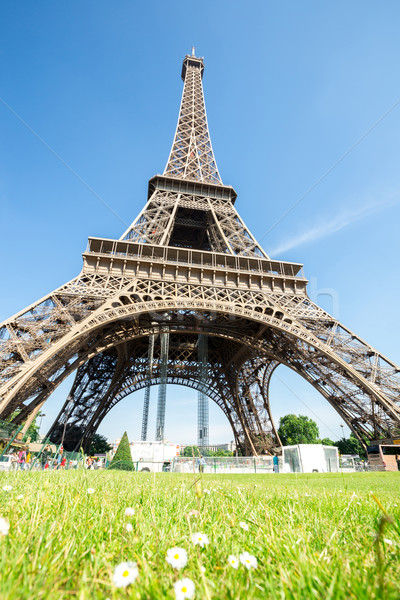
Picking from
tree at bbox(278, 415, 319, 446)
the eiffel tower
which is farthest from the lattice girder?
tree at bbox(278, 415, 319, 446)

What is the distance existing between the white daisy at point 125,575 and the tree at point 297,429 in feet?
223

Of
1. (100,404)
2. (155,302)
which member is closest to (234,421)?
(100,404)

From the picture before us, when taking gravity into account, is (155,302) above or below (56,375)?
above

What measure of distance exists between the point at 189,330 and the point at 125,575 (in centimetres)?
2274

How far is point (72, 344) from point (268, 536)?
1674 centimetres

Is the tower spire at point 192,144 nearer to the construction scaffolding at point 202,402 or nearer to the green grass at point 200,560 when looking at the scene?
the construction scaffolding at point 202,402

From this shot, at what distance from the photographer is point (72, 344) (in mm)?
16797

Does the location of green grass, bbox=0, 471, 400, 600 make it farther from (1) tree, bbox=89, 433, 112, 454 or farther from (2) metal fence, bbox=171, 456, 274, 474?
(1) tree, bbox=89, 433, 112, 454

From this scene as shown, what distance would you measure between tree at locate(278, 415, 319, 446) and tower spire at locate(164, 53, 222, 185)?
5069cm

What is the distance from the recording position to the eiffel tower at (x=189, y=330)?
16.7 m

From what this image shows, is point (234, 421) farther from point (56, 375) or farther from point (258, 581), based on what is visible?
point (258, 581)

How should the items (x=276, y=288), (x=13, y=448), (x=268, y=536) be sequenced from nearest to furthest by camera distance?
1. (x=268, y=536)
2. (x=13, y=448)
3. (x=276, y=288)

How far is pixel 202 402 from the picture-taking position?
33.1m

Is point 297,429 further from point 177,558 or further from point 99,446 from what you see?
point 177,558
